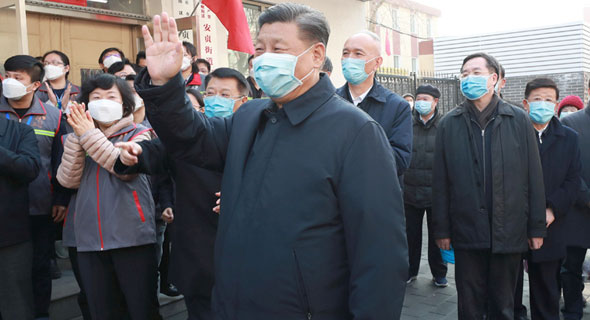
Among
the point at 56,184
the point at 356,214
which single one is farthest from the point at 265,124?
the point at 56,184

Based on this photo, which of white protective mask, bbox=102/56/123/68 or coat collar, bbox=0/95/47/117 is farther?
white protective mask, bbox=102/56/123/68

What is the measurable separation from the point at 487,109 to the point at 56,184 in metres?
Result: 3.17

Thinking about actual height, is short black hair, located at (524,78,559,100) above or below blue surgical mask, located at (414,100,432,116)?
above

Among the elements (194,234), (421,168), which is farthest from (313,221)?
(421,168)

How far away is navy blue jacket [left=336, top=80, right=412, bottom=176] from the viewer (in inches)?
147

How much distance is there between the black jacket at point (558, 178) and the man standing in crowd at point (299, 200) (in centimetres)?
267

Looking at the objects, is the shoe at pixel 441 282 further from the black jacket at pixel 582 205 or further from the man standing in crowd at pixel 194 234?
the man standing in crowd at pixel 194 234

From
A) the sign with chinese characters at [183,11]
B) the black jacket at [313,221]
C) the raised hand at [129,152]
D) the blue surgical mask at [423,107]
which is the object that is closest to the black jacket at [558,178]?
the blue surgical mask at [423,107]

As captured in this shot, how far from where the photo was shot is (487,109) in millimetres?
3664

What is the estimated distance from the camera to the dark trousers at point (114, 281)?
3.23 metres

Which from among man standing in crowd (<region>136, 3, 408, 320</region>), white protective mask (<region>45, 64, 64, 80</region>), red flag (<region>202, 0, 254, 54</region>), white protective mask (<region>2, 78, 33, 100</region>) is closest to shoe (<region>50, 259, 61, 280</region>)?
white protective mask (<region>2, 78, 33, 100</region>)

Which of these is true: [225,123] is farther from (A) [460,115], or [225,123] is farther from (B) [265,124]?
(A) [460,115]

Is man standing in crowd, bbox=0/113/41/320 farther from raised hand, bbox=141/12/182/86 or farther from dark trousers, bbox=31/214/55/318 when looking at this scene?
raised hand, bbox=141/12/182/86

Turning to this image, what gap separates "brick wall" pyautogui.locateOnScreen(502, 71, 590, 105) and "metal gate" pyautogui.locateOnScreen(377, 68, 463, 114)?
3175 mm
